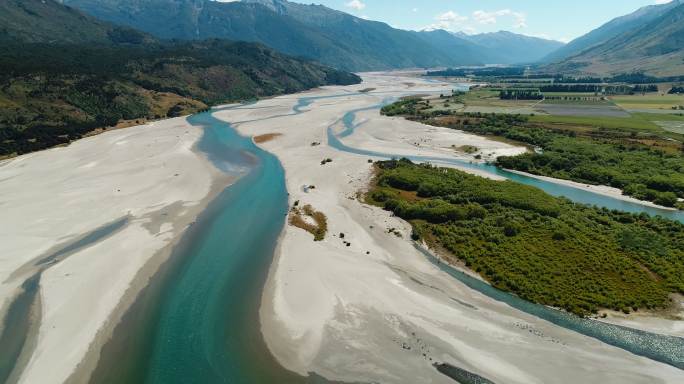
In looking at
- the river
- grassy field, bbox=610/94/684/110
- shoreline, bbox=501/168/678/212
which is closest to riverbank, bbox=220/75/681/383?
the river

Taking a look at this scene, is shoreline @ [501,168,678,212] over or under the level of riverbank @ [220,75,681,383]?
over

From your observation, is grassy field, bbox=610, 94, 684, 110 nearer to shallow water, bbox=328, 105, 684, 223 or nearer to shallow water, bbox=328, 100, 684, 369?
shallow water, bbox=328, 105, 684, 223

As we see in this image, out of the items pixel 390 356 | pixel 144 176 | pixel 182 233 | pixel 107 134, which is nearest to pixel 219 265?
pixel 182 233

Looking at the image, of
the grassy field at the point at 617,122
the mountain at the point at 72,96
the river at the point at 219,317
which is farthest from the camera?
the grassy field at the point at 617,122

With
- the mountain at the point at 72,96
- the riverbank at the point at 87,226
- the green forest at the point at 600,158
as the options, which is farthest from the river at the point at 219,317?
the mountain at the point at 72,96

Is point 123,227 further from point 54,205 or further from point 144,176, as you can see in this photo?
point 144,176

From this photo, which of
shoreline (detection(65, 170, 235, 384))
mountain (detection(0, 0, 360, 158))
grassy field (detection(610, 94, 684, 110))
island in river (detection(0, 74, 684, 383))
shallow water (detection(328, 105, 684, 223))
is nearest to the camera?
island in river (detection(0, 74, 684, 383))

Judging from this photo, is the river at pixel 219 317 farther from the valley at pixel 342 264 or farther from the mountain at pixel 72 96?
the mountain at pixel 72 96
